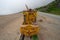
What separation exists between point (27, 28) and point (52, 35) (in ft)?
4.61

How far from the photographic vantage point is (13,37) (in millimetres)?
7695

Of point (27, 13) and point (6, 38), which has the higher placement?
point (27, 13)

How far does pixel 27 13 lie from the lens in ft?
27.2

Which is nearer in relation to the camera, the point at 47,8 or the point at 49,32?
the point at 49,32

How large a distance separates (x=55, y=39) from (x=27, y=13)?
1.89 metres

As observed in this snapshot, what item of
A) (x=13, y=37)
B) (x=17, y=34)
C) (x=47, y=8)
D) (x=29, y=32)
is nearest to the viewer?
(x=29, y=32)

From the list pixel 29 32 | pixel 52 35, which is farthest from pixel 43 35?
pixel 29 32

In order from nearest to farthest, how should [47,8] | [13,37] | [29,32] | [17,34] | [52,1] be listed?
[29,32] < [13,37] < [17,34] < [47,8] < [52,1]

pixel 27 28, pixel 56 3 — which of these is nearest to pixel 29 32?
pixel 27 28

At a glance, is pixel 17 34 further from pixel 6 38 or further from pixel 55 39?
pixel 55 39

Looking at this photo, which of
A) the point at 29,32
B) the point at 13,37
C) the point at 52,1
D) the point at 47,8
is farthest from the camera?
the point at 52,1

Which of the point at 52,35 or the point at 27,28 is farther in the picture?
the point at 52,35

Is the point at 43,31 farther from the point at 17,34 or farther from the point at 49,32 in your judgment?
the point at 17,34

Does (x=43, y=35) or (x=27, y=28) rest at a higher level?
(x=27, y=28)
